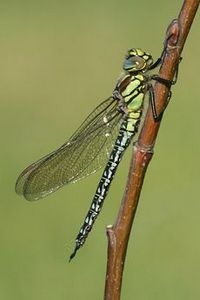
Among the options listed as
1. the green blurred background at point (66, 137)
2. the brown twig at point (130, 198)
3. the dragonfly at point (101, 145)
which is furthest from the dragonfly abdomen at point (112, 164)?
the green blurred background at point (66, 137)

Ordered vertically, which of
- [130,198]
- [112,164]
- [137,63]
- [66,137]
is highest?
[66,137]

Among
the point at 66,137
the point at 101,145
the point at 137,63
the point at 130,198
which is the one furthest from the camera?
the point at 66,137

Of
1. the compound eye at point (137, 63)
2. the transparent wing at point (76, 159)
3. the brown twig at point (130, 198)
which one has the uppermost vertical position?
the compound eye at point (137, 63)

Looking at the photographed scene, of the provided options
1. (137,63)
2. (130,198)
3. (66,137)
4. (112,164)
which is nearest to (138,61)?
(137,63)

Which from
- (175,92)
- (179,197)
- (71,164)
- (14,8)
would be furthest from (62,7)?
(71,164)

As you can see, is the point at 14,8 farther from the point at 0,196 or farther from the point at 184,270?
the point at 184,270

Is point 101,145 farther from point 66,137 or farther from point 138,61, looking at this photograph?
point 66,137

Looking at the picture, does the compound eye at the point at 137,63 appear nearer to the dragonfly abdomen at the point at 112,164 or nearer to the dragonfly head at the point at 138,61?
the dragonfly head at the point at 138,61
